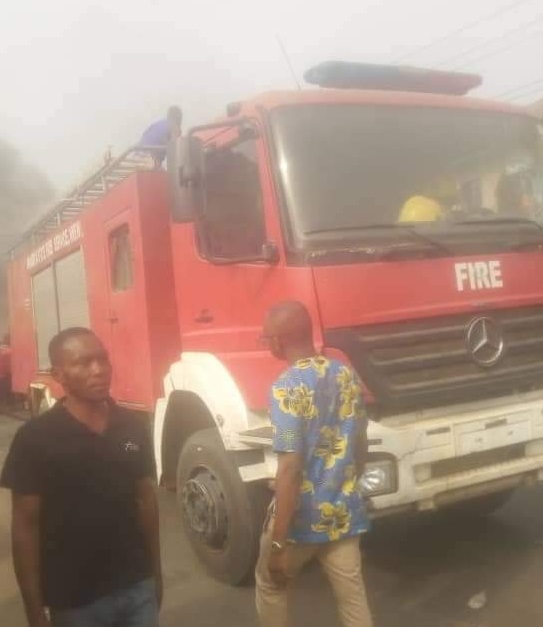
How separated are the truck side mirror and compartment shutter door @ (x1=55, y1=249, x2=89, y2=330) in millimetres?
2313

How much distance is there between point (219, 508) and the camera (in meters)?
4.13

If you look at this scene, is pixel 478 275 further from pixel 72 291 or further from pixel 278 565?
pixel 72 291

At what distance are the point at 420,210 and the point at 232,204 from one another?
3.35ft

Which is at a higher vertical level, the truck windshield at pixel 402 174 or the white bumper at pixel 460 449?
the truck windshield at pixel 402 174

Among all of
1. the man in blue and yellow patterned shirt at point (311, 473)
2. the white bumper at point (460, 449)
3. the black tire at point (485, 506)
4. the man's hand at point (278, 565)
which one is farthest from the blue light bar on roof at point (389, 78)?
the man's hand at point (278, 565)

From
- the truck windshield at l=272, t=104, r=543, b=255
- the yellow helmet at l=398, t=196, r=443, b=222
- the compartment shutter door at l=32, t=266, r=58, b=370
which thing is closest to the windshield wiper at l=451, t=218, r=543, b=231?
the truck windshield at l=272, t=104, r=543, b=255

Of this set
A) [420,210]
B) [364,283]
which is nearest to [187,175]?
[364,283]

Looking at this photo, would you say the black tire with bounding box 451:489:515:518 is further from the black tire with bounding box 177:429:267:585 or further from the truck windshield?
the truck windshield

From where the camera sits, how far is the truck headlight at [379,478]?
3.48 meters

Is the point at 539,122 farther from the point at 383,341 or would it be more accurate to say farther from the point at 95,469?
the point at 95,469

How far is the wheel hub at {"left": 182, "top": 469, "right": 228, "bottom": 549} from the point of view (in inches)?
163

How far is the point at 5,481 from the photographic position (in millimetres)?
2158

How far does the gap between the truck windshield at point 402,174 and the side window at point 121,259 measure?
161cm

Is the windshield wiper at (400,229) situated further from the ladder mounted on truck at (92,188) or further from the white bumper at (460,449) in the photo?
the ladder mounted on truck at (92,188)
